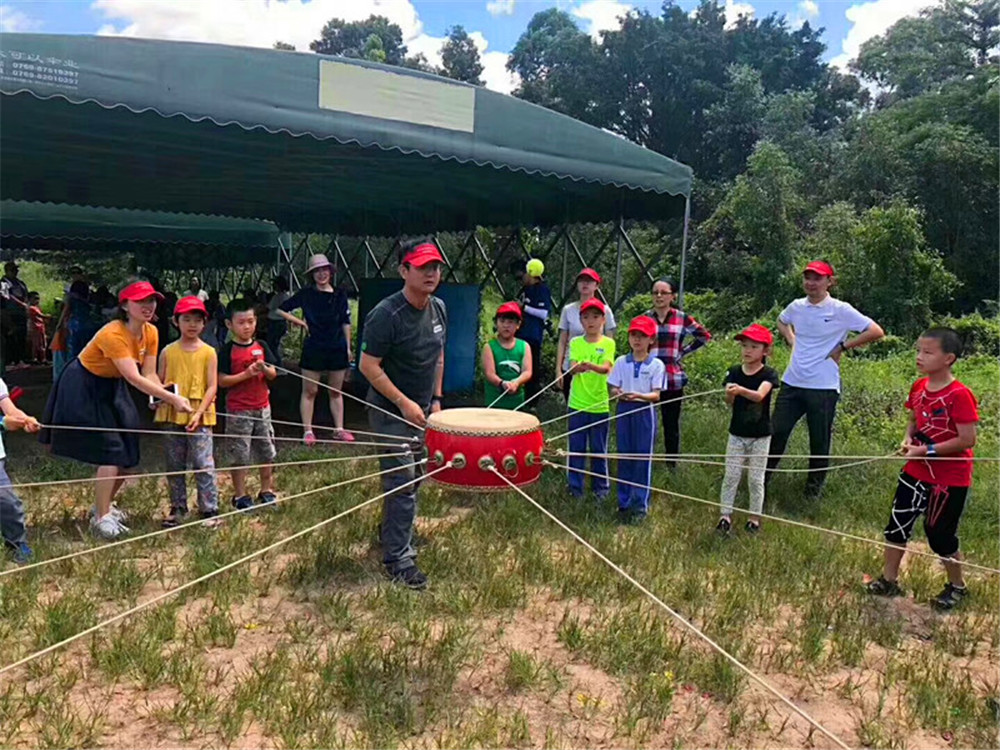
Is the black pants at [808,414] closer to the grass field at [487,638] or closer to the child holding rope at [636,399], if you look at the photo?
the grass field at [487,638]

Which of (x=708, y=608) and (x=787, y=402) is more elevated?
(x=787, y=402)

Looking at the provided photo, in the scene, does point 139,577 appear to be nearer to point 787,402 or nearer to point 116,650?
point 116,650

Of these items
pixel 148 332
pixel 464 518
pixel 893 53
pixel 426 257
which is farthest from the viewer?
pixel 893 53

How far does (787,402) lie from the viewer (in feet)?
16.8

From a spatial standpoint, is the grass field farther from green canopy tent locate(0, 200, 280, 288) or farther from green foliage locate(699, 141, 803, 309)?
green foliage locate(699, 141, 803, 309)

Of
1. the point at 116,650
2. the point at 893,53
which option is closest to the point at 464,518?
the point at 116,650

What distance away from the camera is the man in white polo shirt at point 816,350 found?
4.89 meters

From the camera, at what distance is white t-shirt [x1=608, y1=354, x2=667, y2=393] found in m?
4.73

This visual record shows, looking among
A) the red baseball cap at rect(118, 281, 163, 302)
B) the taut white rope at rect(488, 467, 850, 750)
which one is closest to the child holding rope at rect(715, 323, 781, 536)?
the taut white rope at rect(488, 467, 850, 750)

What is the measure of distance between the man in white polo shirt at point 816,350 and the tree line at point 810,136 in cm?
1233

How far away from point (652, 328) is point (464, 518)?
5.53ft

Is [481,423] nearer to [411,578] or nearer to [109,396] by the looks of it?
[411,578]

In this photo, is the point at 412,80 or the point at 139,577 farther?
the point at 412,80

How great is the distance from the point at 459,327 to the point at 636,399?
550 centimetres
